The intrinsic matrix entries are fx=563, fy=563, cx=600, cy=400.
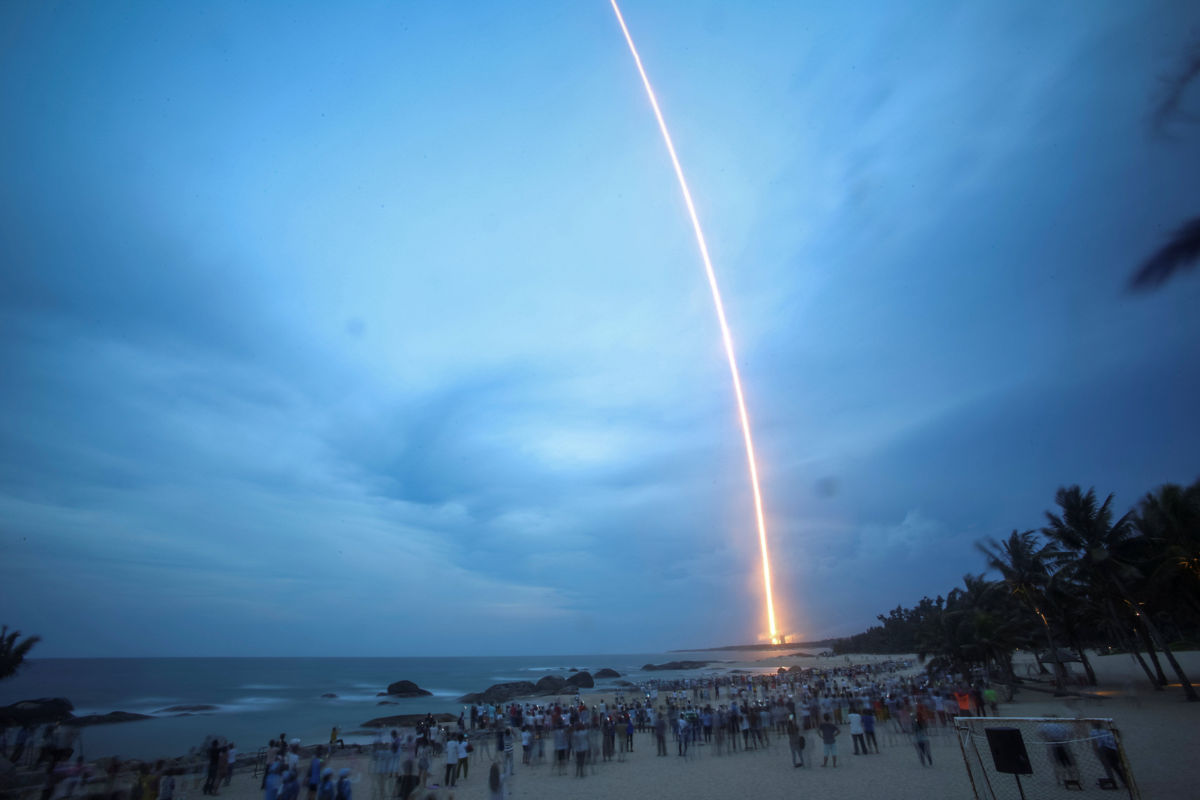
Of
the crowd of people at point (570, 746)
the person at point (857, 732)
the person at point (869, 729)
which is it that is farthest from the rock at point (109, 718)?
the person at point (869, 729)

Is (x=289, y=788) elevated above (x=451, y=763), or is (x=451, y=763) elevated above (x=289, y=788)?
(x=289, y=788)

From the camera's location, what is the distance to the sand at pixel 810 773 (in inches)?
516

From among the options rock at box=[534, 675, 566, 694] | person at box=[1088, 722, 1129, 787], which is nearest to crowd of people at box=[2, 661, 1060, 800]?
person at box=[1088, 722, 1129, 787]

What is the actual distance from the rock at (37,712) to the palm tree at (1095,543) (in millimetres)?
57236

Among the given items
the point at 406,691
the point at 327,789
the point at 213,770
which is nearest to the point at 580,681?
the point at 406,691

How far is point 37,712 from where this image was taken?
1341 inches

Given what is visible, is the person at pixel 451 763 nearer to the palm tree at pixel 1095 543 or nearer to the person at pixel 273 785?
the person at pixel 273 785

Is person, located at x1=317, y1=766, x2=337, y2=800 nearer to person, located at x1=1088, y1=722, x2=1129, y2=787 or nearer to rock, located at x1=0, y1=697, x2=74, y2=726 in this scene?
person, located at x1=1088, y1=722, x2=1129, y2=787

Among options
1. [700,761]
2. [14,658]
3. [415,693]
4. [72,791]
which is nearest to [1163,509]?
[700,761]

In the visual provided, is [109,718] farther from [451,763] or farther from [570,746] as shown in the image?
[570,746]

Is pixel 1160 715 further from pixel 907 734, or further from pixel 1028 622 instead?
pixel 1028 622

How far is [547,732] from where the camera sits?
27578 mm

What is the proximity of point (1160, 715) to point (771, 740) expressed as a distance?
1392 cm

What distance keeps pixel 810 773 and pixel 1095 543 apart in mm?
23162
